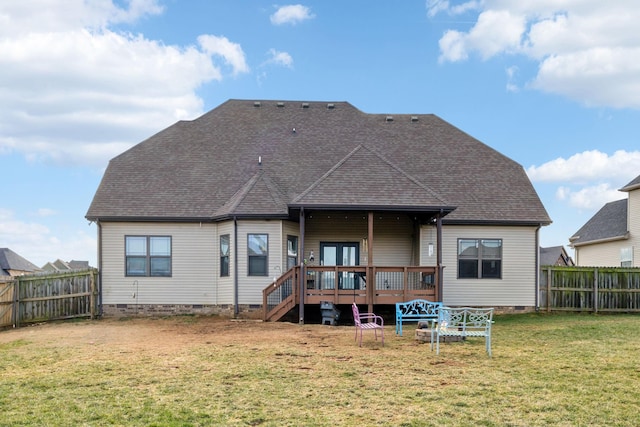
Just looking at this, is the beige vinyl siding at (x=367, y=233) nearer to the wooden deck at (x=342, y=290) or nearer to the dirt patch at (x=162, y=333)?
the wooden deck at (x=342, y=290)

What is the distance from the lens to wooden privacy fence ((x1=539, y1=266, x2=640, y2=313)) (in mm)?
22938

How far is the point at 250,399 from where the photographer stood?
29.6ft

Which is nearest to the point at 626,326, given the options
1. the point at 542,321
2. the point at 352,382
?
the point at 542,321

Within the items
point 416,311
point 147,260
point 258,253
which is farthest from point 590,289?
point 147,260

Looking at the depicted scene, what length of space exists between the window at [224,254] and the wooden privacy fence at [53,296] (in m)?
4.09

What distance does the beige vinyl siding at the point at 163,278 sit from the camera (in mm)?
21391

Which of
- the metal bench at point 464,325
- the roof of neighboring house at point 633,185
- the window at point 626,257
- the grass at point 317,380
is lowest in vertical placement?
the grass at point 317,380

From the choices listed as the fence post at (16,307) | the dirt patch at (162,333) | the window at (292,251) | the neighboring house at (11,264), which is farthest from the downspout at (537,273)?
the neighboring house at (11,264)

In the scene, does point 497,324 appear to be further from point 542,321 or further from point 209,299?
point 209,299

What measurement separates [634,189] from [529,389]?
907 inches

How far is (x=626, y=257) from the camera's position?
99.5ft

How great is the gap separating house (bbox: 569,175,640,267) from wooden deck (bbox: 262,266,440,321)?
574 inches

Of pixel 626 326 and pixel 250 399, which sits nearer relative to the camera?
pixel 250 399

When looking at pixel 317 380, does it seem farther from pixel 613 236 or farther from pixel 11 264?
pixel 11 264
